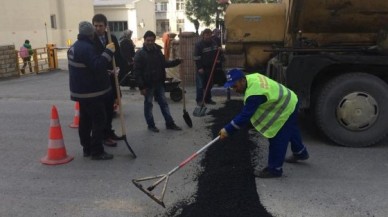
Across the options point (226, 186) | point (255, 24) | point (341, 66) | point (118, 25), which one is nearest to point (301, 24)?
point (341, 66)

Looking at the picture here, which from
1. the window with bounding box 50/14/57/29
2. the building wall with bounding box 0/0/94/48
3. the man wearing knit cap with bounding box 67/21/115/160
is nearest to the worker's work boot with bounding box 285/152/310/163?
the man wearing knit cap with bounding box 67/21/115/160

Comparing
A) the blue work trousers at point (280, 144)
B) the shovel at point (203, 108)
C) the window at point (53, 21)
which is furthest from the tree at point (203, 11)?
the blue work trousers at point (280, 144)

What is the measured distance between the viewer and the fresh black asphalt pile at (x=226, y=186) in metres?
3.74

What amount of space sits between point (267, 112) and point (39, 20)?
32.5 m

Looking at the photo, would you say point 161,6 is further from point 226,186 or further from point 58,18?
point 226,186

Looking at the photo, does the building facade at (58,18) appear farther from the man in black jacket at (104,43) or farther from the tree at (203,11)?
the man in black jacket at (104,43)

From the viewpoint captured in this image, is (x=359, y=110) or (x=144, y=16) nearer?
(x=359, y=110)

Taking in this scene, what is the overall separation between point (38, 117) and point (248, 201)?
513 cm

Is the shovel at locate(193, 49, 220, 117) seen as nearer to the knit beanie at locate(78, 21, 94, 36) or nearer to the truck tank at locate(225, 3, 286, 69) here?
the truck tank at locate(225, 3, 286, 69)

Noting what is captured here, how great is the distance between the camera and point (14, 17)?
99.4 ft

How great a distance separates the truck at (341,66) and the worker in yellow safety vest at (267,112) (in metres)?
1.06

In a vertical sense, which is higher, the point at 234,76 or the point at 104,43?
the point at 104,43

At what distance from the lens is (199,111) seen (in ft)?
24.9

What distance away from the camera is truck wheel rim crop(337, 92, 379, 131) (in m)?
5.33
